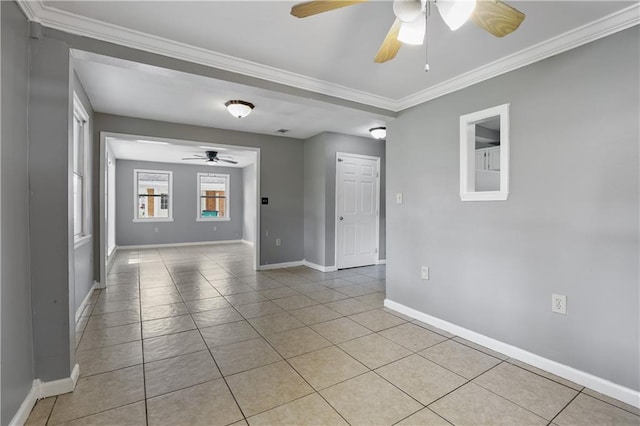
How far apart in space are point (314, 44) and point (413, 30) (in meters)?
0.93

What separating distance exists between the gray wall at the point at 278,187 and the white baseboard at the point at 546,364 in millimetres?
3178

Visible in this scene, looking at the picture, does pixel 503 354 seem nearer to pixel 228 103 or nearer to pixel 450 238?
pixel 450 238

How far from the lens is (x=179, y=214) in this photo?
8812 millimetres

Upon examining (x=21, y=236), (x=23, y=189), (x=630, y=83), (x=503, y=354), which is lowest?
(x=503, y=354)

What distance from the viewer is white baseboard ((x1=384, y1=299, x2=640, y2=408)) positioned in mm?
1918

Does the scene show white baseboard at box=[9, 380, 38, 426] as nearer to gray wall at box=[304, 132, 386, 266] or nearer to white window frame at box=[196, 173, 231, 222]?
gray wall at box=[304, 132, 386, 266]

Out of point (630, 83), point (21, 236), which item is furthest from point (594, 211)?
point (21, 236)

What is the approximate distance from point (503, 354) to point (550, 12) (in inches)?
98.2

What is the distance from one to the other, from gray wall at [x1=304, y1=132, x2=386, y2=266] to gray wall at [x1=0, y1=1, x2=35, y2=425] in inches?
161

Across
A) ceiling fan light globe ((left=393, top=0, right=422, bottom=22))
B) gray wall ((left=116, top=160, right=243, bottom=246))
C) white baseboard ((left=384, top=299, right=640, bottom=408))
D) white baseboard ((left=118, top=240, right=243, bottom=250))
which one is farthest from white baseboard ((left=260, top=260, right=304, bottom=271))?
ceiling fan light globe ((left=393, top=0, right=422, bottom=22))

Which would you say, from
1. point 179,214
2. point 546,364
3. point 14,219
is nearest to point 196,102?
point 14,219

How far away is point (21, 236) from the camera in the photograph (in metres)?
1.77

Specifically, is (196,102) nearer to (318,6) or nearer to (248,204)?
(318,6)

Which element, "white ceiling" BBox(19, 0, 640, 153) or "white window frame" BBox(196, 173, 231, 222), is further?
"white window frame" BBox(196, 173, 231, 222)
